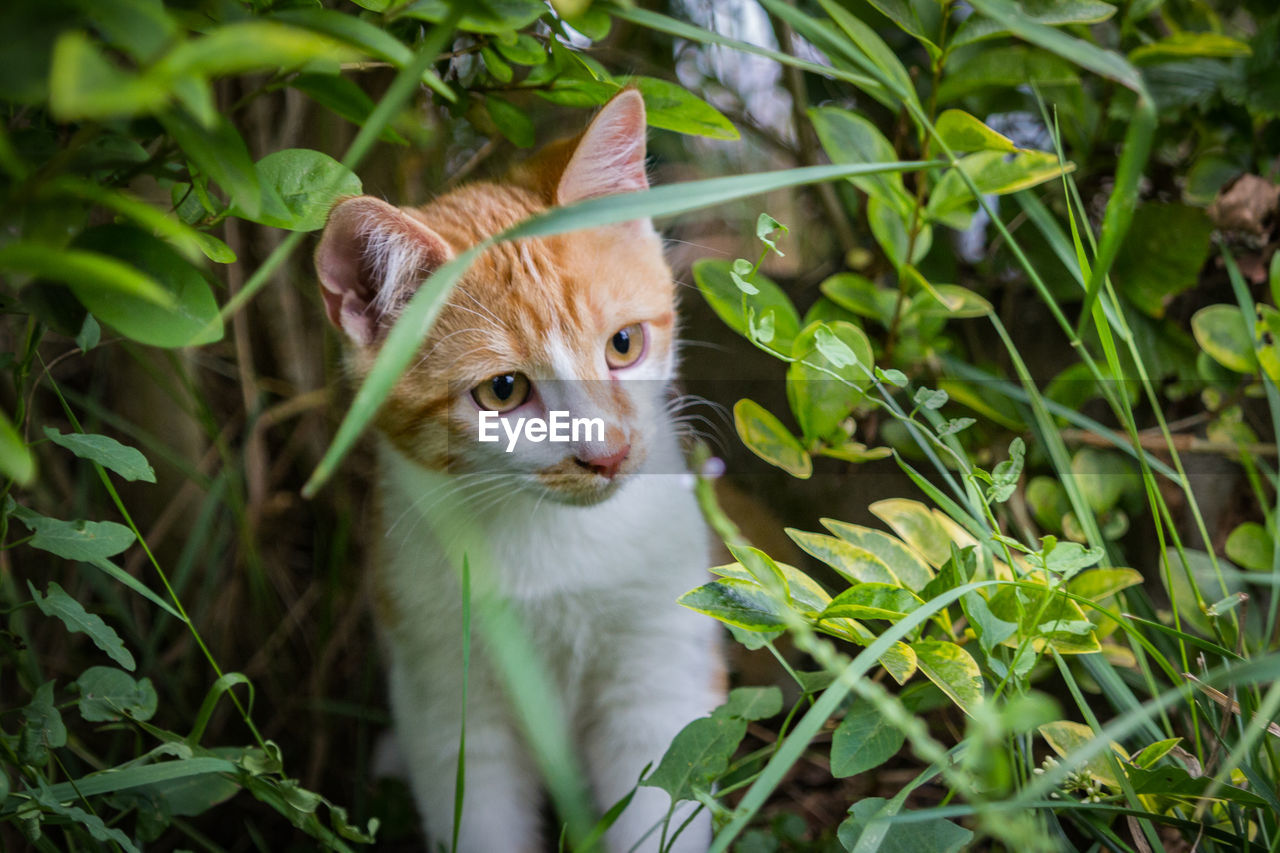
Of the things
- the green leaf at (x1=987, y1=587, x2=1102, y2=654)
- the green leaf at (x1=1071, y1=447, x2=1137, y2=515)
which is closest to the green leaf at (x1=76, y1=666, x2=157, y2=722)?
the green leaf at (x1=987, y1=587, x2=1102, y2=654)

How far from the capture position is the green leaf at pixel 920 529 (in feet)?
3.63

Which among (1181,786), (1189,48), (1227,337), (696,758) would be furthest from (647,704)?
(1189,48)

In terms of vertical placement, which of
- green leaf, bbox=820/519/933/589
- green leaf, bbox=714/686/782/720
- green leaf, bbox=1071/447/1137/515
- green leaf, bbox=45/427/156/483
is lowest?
green leaf, bbox=714/686/782/720

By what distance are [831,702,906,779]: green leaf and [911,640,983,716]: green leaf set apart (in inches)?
3.0

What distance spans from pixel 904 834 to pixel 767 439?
536mm

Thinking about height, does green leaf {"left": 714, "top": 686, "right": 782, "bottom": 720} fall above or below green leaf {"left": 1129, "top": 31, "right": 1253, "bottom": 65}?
below

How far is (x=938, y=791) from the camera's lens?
58.2 inches

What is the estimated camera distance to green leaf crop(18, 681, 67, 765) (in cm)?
90

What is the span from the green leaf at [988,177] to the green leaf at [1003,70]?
0.41 feet

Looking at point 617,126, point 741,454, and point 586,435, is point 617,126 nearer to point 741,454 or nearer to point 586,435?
point 586,435

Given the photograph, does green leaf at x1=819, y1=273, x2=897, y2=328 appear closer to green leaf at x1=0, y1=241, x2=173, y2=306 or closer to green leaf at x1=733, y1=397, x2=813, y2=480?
green leaf at x1=733, y1=397, x2=813, y2=480

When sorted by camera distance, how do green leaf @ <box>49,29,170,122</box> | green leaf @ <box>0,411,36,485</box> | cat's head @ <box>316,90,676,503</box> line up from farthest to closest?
cat's head @ <box>316,90,676,503</box>, green leaf @ <box>0,411,36,485</box>, green leaf @ <box>49,29,170,122</box>

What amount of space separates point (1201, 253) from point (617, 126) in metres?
1.05

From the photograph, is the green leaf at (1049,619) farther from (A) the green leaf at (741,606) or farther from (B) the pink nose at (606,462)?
(B) the pink nose at (606,462)
